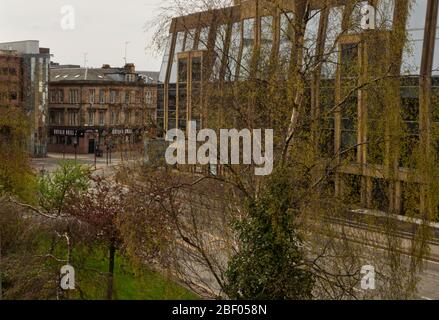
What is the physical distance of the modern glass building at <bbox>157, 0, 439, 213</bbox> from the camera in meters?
9.44

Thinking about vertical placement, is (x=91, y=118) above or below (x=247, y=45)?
below

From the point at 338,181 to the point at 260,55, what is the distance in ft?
7.88

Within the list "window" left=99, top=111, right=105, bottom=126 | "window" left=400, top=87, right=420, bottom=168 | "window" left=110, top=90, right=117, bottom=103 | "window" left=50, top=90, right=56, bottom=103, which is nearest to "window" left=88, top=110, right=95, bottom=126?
"window" left=99, top=111, right=105, bottom=126

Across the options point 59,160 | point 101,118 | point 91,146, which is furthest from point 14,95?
point 91,146

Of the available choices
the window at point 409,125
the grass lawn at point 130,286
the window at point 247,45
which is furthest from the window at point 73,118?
the window at point 409,125

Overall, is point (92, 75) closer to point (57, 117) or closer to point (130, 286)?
point (57, 117)

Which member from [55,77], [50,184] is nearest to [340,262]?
[50,184]

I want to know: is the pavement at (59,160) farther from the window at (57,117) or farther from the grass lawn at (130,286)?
the grass lawn at (130,286)

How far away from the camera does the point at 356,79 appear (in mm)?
9695

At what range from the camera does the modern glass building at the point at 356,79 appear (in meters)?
9.44

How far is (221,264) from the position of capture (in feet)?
36.9

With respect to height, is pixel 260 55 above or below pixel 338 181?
above
